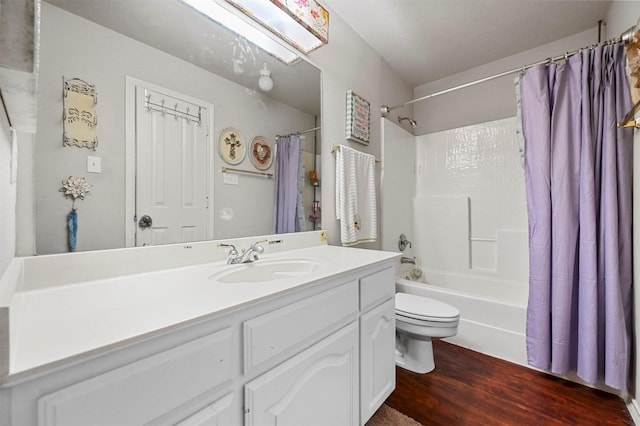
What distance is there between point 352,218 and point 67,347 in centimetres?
149

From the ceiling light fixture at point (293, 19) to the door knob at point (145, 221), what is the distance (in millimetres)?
1020

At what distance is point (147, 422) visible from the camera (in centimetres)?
52

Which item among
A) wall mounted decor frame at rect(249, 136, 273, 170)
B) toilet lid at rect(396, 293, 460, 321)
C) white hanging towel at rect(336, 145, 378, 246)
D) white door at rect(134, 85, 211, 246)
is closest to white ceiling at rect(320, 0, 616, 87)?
white hanging towel at rect(336, 145, 378, 246)

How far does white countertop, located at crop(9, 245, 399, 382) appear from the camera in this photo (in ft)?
1.43

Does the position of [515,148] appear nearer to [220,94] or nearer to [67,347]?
[220,94]

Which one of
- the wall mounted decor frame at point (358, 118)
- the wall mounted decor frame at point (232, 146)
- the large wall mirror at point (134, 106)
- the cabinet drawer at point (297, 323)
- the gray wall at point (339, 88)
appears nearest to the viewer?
the cabinet drawer at point (297, 323)

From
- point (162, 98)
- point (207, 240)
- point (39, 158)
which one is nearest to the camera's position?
point (39, 158)

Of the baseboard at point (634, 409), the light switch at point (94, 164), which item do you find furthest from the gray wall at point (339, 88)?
the baseboard at point (634, 409)

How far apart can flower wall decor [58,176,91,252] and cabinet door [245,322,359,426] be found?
0.72m

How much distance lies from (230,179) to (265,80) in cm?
59

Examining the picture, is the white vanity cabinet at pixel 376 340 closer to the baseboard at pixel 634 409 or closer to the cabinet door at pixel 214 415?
the cabinet door at pixel 214 415

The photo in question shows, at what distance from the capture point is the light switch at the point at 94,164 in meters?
0.87

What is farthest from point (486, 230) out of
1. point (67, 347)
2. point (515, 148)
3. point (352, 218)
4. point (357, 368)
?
point (67, 347)

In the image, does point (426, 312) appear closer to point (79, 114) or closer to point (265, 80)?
point (265, 80)
